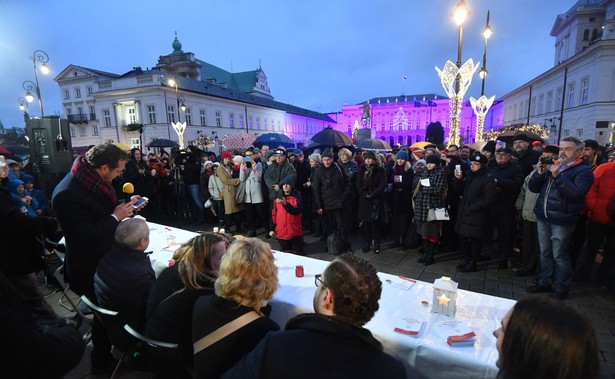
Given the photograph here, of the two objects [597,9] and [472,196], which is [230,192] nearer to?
[472,196]

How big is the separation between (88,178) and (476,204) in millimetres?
4921

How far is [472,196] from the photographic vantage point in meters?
4.64

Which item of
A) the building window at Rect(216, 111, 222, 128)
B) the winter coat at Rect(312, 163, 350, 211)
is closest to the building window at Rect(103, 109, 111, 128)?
the building window at Rect(216, 111, 222, 128)

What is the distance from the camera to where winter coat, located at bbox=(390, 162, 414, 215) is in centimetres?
585

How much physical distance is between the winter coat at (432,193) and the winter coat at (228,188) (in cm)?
411

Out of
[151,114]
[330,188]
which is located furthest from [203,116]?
[330,188]

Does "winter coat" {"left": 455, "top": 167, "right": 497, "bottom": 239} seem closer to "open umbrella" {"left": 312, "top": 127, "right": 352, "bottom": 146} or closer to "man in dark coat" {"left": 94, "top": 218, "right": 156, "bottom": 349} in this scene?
"man in dark coat" {"left": 94, "top": 218, "right": 156, "bottom": 349}

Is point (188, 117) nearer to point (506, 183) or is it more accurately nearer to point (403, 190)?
point (403, 190)

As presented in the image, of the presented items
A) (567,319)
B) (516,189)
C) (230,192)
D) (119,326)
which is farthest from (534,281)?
(230,192)

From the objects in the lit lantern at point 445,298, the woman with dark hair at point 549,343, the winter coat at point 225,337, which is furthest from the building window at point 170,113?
the woman with dark hair at point 549,343

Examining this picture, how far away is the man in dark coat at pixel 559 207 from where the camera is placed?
3.58m

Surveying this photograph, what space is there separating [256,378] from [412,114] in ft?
271

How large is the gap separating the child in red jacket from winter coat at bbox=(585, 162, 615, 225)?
407 cm

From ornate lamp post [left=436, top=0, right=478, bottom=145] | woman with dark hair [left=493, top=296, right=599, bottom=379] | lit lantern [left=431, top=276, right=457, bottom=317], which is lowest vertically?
lit lantern [left=431, top=276, right=457, bottom=317]
